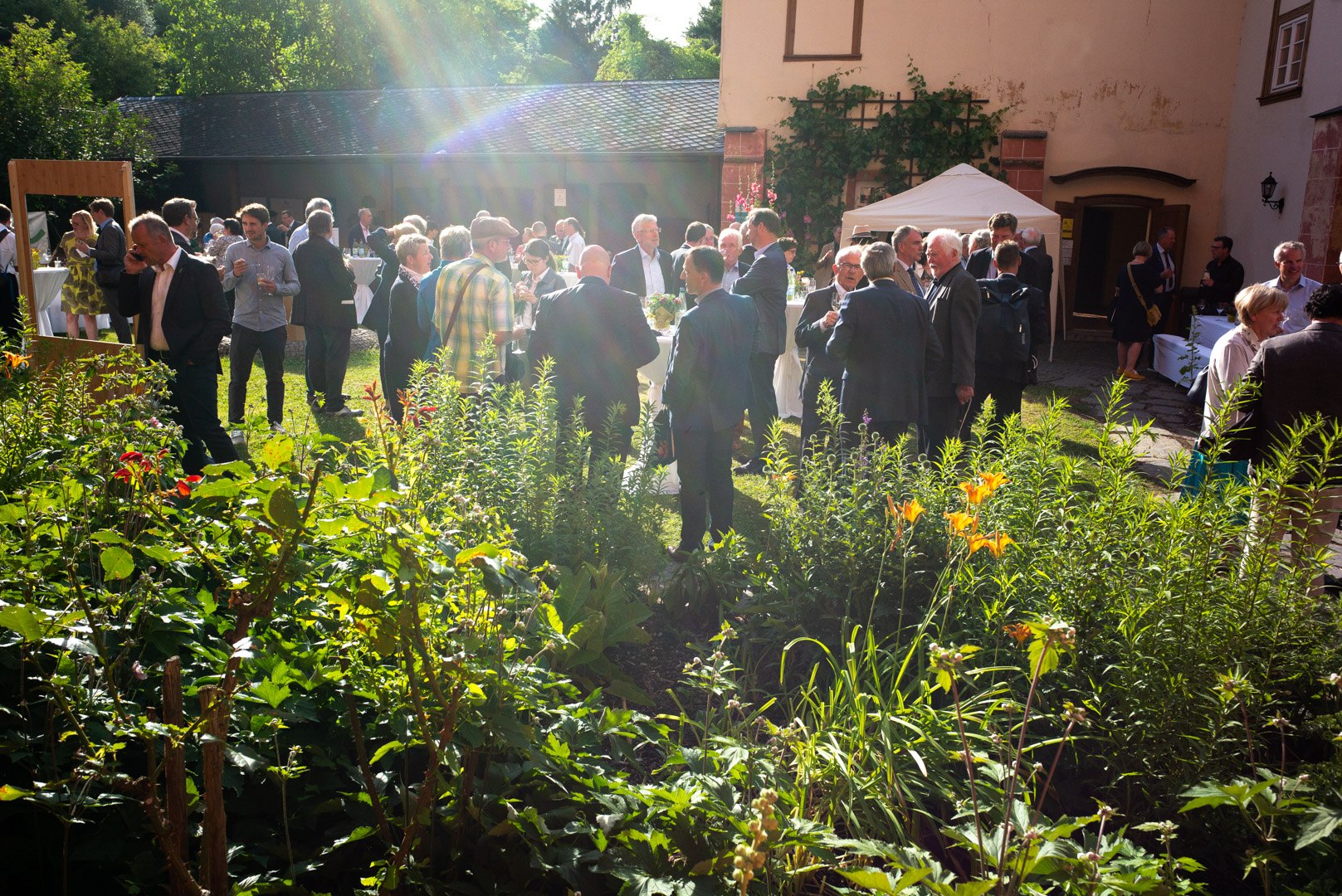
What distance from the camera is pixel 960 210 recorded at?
13.0 m

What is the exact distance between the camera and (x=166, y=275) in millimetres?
6270

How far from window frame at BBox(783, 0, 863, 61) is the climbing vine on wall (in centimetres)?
44

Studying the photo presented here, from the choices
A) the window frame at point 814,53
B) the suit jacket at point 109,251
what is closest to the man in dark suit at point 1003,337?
the suit jacket at point 109,251

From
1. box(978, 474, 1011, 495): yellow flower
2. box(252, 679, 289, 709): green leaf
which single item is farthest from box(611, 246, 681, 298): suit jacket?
box(252, 679, 289, 709): green leaf

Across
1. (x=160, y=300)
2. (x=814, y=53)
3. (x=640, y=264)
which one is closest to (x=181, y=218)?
(x=160, y=300)

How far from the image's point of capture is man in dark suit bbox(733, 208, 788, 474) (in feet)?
24.2

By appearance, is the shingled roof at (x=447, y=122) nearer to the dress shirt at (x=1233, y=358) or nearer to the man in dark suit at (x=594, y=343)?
the man in dark suit at (x=594, y=343)

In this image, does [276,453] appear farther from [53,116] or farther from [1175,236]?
[53,116]

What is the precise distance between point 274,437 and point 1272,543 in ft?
8.09

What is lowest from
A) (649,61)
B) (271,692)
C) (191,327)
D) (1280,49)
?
(271,692)

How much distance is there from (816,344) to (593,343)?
5.39 feet

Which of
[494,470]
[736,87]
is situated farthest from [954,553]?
[736,87]

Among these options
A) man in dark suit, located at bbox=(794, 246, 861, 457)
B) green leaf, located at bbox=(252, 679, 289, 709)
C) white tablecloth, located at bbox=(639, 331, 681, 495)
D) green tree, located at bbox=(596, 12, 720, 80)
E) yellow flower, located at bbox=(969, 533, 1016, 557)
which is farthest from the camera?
green tree, located at bbox=(596, 12, 720, 80)

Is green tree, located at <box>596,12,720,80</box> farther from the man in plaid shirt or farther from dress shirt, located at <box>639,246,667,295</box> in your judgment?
the man in plaid shirt
